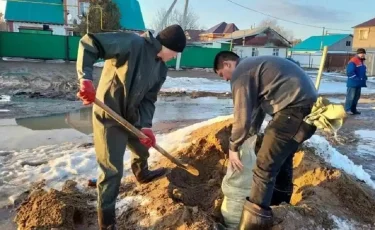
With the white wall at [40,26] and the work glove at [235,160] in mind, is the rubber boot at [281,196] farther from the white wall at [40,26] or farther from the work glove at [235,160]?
the white wall at [40,26]

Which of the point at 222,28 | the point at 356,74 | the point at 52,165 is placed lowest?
the point at 52,165

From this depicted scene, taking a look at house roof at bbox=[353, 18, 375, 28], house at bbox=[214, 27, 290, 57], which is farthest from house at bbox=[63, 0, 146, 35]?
house roof at bbox=[353, 18, 375, 28]

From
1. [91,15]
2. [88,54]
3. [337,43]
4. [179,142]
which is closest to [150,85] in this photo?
[88,54]

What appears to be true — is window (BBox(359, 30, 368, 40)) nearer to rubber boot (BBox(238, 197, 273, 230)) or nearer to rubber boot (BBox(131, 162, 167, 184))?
rubber boot (BBox(131, 162, 167, 184))

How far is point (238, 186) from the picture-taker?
11.9ft

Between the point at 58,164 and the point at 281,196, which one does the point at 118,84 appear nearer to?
the point at 281,196

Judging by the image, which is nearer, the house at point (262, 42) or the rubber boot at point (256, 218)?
the rubber boot at point (256, 218)

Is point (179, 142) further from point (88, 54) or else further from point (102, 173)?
point (88, 54)

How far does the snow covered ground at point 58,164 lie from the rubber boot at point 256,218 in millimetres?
2118

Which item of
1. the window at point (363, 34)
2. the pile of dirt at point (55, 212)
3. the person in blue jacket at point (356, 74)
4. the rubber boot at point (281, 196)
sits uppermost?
the window at point (363, 34)

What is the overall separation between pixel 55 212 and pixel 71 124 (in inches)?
211

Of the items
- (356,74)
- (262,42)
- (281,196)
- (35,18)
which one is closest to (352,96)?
(356,74)

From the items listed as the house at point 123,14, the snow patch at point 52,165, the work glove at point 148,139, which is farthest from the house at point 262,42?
the work glove at point 148,139

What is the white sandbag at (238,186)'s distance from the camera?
11.8 feet
